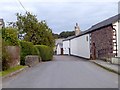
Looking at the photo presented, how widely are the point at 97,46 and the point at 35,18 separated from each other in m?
16.2

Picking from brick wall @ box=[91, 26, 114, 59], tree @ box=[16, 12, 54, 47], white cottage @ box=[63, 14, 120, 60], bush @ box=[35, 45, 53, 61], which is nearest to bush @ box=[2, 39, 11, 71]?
white cottage @ box=[63, 14, 120, 60]

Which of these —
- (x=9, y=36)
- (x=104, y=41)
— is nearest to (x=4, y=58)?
(x=9, y=36)

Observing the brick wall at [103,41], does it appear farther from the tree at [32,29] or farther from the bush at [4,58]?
the bush at [4,58]

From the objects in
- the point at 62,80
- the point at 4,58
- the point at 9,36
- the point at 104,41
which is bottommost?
the point at 62,80

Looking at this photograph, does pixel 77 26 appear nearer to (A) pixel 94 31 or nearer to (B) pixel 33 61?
(A) pixel 94 31

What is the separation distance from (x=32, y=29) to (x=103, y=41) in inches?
730

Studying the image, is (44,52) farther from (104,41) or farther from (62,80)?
(62,80)

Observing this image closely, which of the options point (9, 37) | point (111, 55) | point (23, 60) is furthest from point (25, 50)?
point (111, 55)

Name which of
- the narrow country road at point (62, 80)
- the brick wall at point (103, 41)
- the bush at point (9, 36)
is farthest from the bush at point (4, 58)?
the brick wall at point (103, 41)

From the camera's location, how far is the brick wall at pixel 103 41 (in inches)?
1325

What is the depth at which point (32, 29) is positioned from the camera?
5241 cm

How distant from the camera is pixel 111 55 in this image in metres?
33.0

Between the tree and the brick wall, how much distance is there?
12368 mm

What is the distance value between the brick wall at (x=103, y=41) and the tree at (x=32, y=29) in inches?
487
